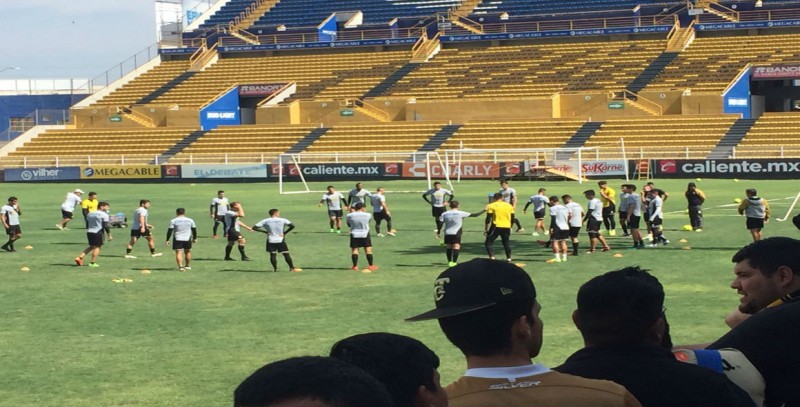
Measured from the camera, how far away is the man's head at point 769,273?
5887mm

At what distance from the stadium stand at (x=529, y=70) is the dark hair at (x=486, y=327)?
2582 inches

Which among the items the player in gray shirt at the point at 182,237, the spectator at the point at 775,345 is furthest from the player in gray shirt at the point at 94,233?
the spectator at the point at 775,345

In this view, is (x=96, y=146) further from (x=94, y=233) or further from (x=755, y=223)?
(x=755, y=223)

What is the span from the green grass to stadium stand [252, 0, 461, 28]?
50.3 m

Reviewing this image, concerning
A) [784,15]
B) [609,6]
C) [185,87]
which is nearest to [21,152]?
[185,87]

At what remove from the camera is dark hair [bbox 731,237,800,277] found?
5902 millimetres

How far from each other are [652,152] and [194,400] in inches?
Answer: 1912

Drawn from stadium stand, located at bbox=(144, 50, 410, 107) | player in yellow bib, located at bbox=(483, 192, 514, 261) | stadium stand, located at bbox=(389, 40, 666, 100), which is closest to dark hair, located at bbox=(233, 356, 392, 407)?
player in yellow bib, located at bbox=(483, 192, 514, 261)

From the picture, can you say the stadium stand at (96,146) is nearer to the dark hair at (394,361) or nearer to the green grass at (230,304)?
the green grass at (230,304)

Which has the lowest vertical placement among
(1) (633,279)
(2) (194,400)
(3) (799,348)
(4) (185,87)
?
(2) (194,400)

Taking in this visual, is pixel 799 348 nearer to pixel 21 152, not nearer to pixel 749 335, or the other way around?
pixel 749 335

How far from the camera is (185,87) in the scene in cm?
8175

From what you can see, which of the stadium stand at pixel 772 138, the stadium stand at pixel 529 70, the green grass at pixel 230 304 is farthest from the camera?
the stadium stand at pixel 529 70

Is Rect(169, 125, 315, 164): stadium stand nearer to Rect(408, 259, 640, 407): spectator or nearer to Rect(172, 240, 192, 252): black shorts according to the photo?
Rect(172, 240, 192, 252): black shorts
